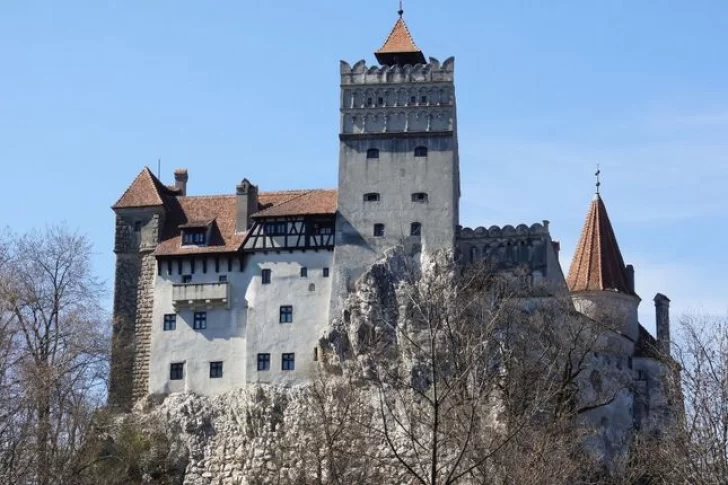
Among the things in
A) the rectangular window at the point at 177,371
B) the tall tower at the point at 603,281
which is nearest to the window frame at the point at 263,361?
the rectangular window at the point at 177,371

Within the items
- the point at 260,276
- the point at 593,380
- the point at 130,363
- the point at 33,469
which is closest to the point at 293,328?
the point at 260,276

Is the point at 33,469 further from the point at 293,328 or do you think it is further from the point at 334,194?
the point at 334,194

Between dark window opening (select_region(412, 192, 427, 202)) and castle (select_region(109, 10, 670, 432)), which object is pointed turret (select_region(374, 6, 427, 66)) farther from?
dark window opening (select_region(412, 192, 427, 202))

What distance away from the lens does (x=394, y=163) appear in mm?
63969

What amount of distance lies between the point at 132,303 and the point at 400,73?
14320 millimetres

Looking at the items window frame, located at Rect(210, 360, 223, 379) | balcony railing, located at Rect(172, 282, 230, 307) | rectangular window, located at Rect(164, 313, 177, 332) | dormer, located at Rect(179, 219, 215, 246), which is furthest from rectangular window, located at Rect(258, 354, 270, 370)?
dormer, located at Rect(179, 219, 215, 246)

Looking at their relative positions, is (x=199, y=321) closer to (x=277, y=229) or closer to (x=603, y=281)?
(x=277, y=229)

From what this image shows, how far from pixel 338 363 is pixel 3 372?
64.4 ft

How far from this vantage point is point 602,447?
6147 cm

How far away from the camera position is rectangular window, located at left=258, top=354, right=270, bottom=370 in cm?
6306

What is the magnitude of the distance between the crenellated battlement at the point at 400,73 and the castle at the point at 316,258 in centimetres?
4

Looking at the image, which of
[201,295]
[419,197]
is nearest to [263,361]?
[201,295]

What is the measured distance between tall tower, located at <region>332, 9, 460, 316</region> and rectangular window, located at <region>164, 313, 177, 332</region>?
6.72 m

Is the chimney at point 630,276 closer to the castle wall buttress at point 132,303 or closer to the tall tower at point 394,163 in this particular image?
the tall tower at point 394,163
